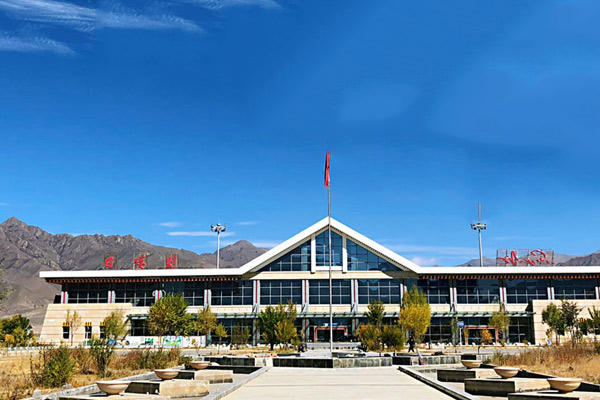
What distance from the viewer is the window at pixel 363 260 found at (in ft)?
220

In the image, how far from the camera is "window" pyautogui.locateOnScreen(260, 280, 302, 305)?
218 ft

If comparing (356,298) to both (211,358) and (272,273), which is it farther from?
(211,358)

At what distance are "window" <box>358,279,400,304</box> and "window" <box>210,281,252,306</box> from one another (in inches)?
469

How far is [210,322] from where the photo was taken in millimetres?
61719

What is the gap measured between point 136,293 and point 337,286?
21711mm

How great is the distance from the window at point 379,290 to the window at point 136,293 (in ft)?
72.2

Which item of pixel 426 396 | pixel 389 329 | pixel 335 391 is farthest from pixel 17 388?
pixel 389 329

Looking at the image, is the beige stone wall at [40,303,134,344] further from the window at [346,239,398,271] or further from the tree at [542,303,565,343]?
the tree at [542,303,565,343]

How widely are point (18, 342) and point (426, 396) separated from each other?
5312 centimetres

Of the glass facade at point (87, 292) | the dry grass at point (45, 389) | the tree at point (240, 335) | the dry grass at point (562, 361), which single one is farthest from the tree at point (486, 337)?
the glass facade at point (87, 292)

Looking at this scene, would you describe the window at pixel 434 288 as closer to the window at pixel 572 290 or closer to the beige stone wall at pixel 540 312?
the beige stone wall at pixel 540 312

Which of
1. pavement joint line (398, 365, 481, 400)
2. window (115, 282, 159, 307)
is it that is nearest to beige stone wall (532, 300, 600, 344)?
window (115, 282, 159, 307)

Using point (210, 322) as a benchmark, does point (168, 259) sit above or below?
above

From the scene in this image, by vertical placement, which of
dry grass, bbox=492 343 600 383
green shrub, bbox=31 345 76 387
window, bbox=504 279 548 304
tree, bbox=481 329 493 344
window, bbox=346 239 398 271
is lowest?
tree, bbox=481 329 493 344
